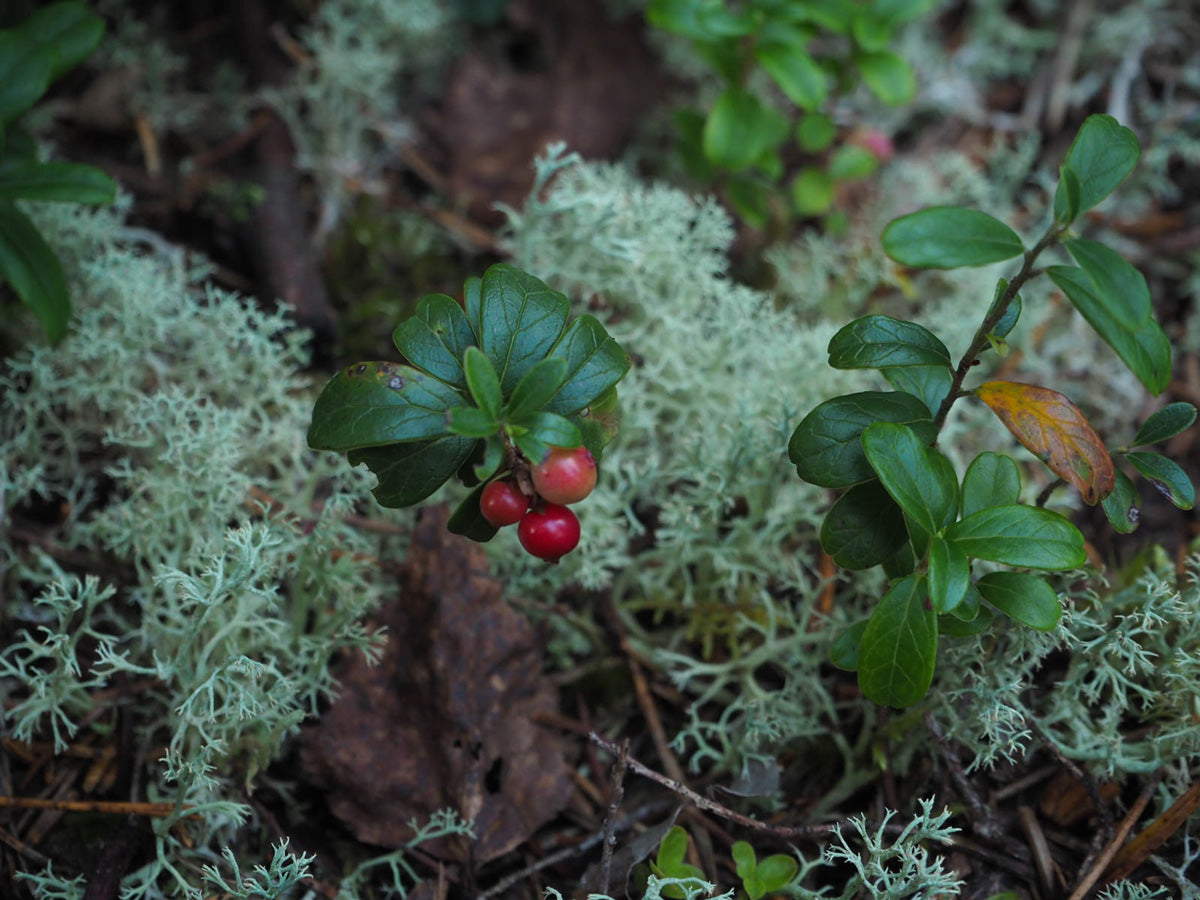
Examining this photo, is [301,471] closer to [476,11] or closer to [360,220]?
[360,220]

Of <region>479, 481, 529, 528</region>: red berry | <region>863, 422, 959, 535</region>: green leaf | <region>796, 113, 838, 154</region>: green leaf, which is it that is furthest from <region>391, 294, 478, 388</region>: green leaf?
<region>796, 113, 838, 154</region>: green leaf

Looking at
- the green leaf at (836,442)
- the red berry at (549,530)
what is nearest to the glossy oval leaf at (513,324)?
the red berry at (549,530)

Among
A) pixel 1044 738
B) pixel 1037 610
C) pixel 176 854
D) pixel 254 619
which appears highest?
pixel 1037 610

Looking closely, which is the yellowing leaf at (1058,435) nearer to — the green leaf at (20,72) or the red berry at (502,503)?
the red berry at (502,503)

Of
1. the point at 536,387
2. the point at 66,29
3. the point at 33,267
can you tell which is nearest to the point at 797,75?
the point at 536,387

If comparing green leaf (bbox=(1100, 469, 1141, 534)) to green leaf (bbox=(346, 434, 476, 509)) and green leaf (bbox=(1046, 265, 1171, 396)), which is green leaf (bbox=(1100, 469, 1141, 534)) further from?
green leaf (bbox=(346, 434, 476, 509))

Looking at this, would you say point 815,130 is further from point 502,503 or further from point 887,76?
point 502,503

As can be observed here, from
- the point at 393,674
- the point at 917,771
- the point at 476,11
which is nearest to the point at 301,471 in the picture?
the point at 393,674
